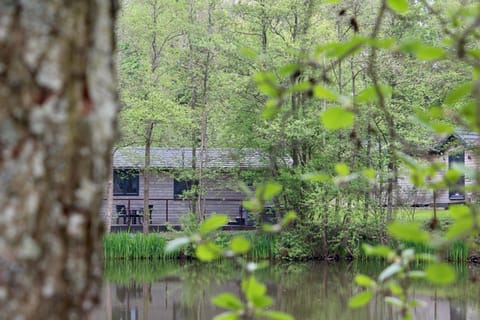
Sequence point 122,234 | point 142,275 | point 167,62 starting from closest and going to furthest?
point 142,275
point 122,234
point 167,62

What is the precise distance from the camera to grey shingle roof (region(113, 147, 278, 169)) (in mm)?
18734

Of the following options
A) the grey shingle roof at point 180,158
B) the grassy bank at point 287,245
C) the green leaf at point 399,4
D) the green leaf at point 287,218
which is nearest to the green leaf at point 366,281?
the green leaf at point 287,218

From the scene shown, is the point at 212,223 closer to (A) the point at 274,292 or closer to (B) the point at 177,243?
(B) the point at 177,243

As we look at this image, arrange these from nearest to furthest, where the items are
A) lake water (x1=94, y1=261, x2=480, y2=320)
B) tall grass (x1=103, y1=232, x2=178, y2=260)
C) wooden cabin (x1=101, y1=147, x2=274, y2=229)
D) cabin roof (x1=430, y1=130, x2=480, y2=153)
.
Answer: cabin roof (x1=430, y1=130, x2=480, y2=153) < lake water (x1=94, y1=261, x2=480, y2=320) < tall grass (x1=103, y1=232, x2=178, y2=260) < wooden cabin (x1=101, y1=147, x2=274, y2=229)

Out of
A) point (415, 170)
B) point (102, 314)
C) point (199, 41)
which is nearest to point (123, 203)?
point (199, 41)

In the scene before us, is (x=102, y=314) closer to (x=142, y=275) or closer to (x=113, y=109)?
(x=142, y=275)

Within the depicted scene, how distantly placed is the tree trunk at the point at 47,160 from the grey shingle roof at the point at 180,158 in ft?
56.7

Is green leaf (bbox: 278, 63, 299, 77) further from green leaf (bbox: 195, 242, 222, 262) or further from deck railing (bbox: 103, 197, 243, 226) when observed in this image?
deck railing (bbox: 103, 197, 243, 226)

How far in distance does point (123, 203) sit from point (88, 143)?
2218 cm

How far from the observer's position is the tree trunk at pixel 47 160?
0.84m

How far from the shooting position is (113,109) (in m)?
0.91

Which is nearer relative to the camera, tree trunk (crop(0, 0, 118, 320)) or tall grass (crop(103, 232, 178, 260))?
tree trunk (crop(0, 0, 118, 320))

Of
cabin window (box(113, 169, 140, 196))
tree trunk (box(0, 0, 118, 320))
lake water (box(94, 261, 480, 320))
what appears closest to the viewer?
tree trunk (box(0, 0, 118, 320))

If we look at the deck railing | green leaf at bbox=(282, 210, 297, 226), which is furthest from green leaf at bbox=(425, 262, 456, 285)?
the deck railing
